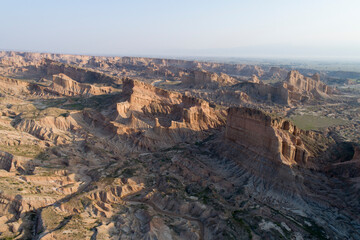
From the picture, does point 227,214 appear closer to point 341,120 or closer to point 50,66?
point 341,120

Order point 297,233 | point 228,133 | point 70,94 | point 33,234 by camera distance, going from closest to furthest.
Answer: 1. point 33,234
2. point 297,233
3. point 228,133
4. point 70,94

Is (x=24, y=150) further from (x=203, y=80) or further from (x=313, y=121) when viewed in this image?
(x=203, y=80)

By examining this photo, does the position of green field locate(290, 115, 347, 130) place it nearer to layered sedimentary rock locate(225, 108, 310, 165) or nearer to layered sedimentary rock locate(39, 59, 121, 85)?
layered sedimentary rock locate(225, 108, 310, 165)

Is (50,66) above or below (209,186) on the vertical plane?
above

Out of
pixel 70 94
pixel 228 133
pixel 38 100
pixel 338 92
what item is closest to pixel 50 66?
pixel 70 94

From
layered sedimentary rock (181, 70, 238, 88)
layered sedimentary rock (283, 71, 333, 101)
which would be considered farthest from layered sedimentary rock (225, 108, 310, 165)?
layered sedimentary rock (181, 70, 238, 88)

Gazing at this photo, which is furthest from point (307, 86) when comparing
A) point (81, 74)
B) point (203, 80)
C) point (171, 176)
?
point (81, 74)
